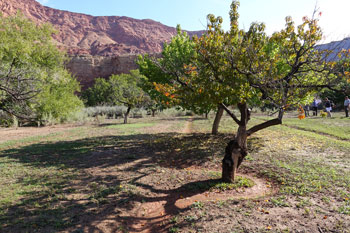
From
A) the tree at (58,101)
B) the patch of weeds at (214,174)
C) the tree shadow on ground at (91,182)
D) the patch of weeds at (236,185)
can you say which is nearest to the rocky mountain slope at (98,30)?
the tree at (58,101)

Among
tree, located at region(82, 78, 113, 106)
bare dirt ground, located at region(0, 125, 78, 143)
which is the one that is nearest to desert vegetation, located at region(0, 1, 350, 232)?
bare dirt ground, located at region(0, 125, 78, 143)

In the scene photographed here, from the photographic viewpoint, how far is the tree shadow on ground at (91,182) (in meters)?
3.65

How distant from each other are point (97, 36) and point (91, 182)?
117 metres

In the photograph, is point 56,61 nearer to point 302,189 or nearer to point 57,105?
point 57,105

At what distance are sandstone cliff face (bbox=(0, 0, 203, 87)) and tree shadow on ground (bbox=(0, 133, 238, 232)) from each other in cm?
6106

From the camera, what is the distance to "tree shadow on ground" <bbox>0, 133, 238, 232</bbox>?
365 cm

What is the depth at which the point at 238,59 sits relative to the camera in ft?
15.2

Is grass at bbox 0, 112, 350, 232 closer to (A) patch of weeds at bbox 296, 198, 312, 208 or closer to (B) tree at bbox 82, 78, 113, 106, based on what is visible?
(A) patch of weeds at bbox 296, 198, 312, 208

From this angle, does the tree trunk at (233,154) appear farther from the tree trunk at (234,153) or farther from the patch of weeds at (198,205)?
the patch of weeds at (198,205)

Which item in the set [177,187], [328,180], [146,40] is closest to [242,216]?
[177,187]

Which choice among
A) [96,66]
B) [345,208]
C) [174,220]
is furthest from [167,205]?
[96,66]

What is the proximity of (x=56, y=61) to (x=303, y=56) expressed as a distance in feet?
72.7

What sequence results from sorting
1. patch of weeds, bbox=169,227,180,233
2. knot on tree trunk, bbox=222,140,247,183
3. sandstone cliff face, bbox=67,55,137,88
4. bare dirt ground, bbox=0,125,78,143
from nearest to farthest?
patch of weeds, bbox=169,227,180,233 < knot on tree trunk, bbox=222,140,247,183 < bare dirt ground, bbox=0,125,78,143 < sandstone cliff face, bbox=67,55,137,88

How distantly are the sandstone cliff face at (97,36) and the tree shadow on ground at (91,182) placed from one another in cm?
6106
